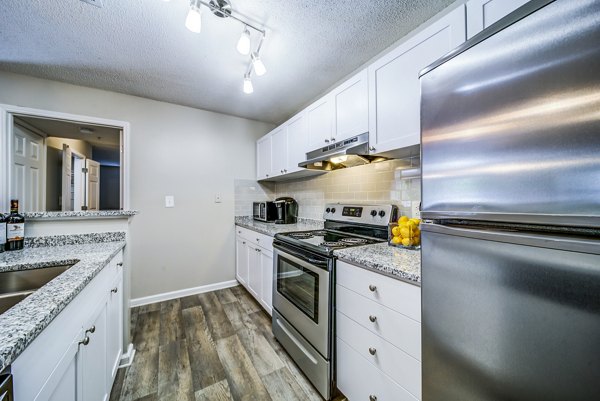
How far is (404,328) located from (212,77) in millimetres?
2460

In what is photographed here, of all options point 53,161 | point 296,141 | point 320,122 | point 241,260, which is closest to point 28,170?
point 53,161

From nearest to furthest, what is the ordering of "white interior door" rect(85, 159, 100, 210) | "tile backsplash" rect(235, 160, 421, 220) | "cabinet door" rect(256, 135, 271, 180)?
"tile backsplash" rect(235, 160, 421, 220) → "cabinet door" rect(256, 135, 271, 180) → "white interior door" rect(85, 159, 100, 210)

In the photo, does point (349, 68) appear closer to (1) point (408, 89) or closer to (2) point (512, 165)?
(1) point (408, 89)

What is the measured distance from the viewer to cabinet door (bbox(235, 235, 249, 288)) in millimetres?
2720

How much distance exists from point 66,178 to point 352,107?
3492mm

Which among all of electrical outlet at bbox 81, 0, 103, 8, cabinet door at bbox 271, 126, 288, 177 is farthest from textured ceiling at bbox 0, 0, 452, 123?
cabinet door at bbox 271, 126, 288, 177

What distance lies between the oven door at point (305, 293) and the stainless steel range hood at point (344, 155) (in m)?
0.76

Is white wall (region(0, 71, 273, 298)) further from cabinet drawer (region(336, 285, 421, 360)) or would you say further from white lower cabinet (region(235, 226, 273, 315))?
cabinet drawer (region(336, 285, 421, 360))

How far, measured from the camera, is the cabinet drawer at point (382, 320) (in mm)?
930

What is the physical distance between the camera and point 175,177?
9.05ft

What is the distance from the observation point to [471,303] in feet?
2.09

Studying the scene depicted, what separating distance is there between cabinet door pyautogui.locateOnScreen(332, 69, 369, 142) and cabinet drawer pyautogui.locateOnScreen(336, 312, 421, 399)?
4.07 ft

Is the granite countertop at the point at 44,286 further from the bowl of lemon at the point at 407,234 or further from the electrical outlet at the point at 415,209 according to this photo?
the electrical outlet at the point at 415,209

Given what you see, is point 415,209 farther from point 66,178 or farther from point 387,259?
point 66,178
